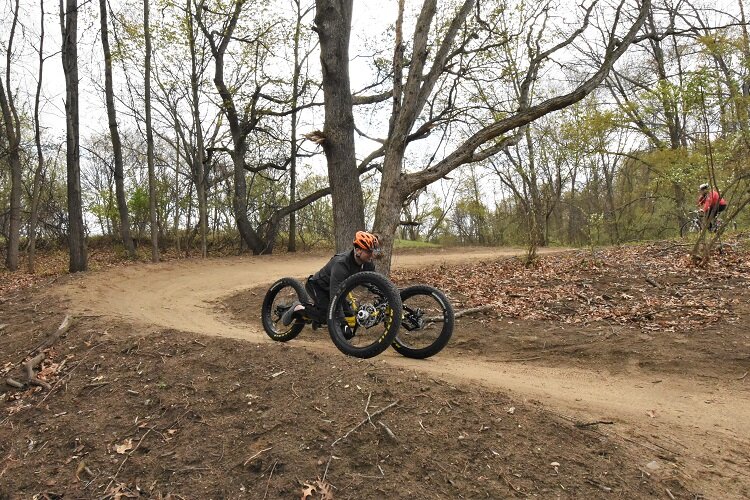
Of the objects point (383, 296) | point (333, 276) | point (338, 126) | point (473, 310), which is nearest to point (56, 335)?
point (333, 276)

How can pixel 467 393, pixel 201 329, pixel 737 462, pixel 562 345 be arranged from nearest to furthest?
pixel 737 462 < pixel 467 393 < pixel 562 345 < pixel 201 329

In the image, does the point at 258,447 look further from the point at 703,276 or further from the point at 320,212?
the point at 320,212

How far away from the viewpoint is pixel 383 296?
578cm

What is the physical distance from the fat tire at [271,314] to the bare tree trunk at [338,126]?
3247 mm

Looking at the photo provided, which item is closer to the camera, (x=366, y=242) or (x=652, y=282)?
(x=366, y=242)

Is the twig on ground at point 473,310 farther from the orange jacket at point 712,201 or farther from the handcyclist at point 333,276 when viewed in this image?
the orange jacket at point 712,201

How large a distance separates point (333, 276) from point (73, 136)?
11986 millimetres

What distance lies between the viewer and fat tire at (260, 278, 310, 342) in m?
7.07

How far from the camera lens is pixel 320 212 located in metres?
32.4

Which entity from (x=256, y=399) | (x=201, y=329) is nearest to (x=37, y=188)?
(x=201, y=329)

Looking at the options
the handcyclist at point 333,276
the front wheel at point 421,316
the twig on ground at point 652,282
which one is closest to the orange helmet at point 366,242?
the handcyclist at point 333,276

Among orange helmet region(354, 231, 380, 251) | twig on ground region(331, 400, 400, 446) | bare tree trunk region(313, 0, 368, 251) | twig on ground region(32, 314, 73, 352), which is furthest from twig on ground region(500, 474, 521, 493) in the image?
bare tree trunk region(313, 0, 368, 251)

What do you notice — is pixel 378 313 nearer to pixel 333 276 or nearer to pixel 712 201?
pixel 333 276

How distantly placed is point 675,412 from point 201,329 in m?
7.11
